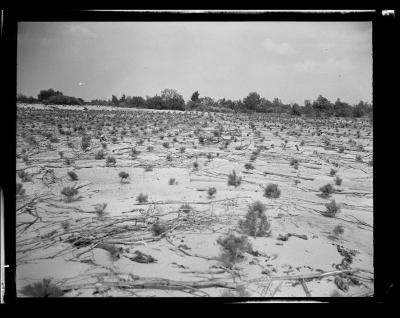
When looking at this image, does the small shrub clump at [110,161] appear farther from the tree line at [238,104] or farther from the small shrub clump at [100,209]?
the tree line at [238,104]

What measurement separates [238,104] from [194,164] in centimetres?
1015

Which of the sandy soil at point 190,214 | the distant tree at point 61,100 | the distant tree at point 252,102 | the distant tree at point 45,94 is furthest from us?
the distant tree at point 252,102

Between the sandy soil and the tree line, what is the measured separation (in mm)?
5493

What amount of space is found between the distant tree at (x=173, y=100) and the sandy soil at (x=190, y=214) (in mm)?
5492

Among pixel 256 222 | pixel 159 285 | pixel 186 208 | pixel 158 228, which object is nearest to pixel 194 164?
pixel 186 208

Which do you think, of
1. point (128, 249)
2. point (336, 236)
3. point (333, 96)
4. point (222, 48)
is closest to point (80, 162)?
point (128, 249)

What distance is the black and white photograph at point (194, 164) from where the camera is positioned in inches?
167

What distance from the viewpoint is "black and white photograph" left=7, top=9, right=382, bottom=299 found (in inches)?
167

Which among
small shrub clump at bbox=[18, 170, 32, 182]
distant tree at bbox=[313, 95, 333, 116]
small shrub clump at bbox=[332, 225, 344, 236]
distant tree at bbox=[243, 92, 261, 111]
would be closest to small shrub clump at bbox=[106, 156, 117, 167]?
small shrub clump at bbox=[18, 170, 32, 182]

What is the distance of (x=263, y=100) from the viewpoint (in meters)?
18.8

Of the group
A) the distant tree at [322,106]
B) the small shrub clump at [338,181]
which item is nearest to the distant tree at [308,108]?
the distant tree at [322,106]

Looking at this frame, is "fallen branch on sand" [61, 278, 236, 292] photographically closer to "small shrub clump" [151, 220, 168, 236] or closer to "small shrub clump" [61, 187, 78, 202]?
"small shrub clump" [151, 220, 168, 236]

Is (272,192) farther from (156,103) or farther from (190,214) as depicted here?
(156,103)
